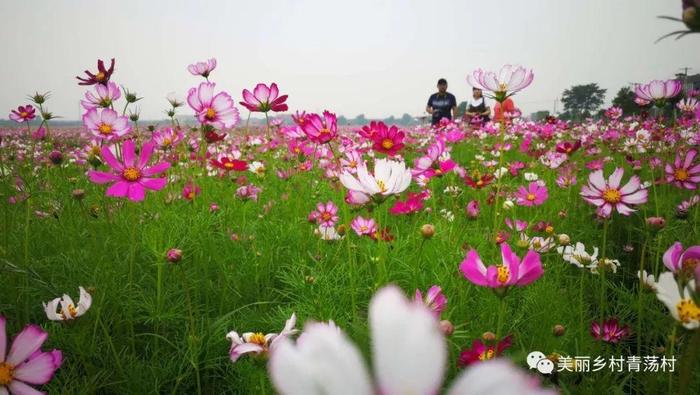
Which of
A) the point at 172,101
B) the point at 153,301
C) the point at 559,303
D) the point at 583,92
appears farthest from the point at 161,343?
the point at 583,92

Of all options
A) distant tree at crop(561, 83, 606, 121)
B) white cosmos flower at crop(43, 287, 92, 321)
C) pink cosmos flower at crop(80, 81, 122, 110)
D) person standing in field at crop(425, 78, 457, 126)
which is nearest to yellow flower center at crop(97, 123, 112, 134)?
pink cosmos flower at crop(80, 81, 122, 110)

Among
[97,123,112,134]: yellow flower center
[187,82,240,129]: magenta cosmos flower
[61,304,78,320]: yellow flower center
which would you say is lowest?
[61,304,78,320]: yellow flower center

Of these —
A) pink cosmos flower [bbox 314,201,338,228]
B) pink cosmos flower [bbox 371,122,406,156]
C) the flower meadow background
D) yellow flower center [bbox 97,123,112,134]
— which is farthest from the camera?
pink cosmos flower [bbox 314,201,338,228]

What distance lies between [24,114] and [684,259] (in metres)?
2.33

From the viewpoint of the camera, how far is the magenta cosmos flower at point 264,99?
114 centimetres

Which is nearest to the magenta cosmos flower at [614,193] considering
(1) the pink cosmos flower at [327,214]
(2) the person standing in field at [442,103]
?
(1) the pink cosmos flower at [327,214]

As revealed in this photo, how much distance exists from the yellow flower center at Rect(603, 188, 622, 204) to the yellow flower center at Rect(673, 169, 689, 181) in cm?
38

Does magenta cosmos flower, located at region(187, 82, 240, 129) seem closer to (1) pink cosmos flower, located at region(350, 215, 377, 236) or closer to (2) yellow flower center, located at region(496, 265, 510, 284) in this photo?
(1) pink cosmos flower, located at region(350, 215, 377, 236)

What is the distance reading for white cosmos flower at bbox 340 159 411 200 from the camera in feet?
2.18

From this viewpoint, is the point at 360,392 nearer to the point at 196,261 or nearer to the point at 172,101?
the point at 196,261

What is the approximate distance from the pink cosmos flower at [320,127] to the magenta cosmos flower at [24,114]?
5.12ft

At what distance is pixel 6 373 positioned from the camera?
0.53 metres

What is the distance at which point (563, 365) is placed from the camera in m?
0.69

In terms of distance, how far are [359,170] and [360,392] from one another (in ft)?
1.83
